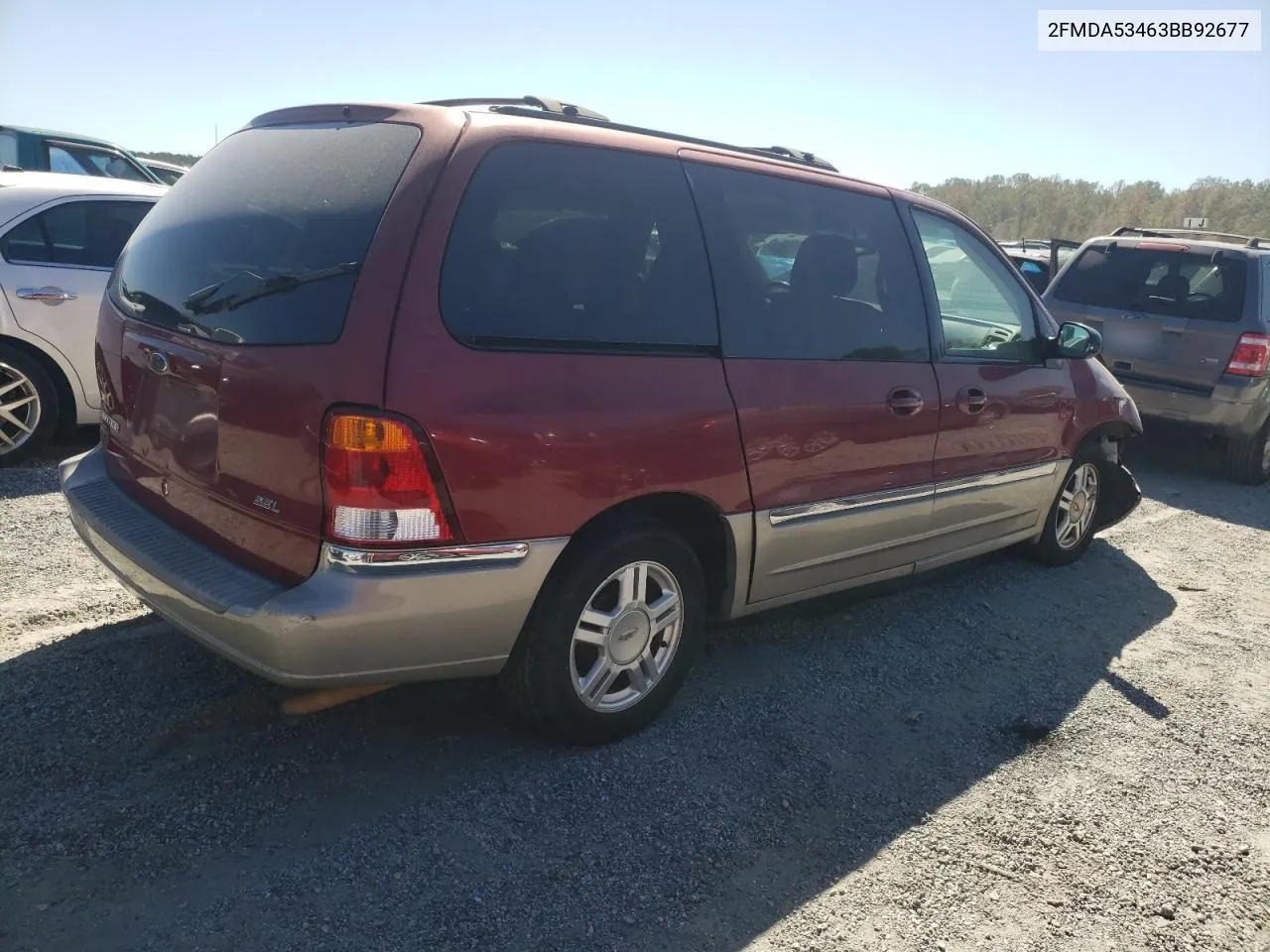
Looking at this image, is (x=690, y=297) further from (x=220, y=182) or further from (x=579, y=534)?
(x=220, y=182)

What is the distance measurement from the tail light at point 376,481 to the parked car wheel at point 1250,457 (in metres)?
7.48

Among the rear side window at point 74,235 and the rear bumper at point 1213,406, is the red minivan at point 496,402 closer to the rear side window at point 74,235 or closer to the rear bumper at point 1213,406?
the rear side window at point 74,235

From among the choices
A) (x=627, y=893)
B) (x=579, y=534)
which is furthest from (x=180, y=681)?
(x=627, y=893)

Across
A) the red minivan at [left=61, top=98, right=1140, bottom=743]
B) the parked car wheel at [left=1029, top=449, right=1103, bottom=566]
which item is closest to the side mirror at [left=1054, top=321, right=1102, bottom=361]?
the parked car wheel at [left=1029, top=449, right=1103, bottom=566]

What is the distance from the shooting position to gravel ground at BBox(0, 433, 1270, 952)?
7.93ft

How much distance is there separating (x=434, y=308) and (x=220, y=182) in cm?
106

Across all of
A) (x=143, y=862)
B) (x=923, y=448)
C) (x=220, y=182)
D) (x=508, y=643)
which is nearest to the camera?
(x=143, y=862)

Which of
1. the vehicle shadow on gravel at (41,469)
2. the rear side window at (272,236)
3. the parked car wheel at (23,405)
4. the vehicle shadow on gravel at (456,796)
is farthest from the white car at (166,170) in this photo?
the vehicle shadow on gravel at (456,796)

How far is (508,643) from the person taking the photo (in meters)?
2.78

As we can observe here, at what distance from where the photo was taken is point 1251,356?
23.7 ft

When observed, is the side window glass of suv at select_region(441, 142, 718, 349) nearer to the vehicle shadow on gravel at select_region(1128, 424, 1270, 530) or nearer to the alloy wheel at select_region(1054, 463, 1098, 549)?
the alloy wheel at select_region(1054, 463, 1098, 549)

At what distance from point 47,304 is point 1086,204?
172 ft

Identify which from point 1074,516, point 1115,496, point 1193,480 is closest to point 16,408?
point 1074,516

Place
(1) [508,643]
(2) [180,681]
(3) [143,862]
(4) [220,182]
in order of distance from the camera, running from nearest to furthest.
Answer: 1. (3) [143,862]
2. (1) [508,643]
3. (4) [220,182]
4. (2) [180,681]
